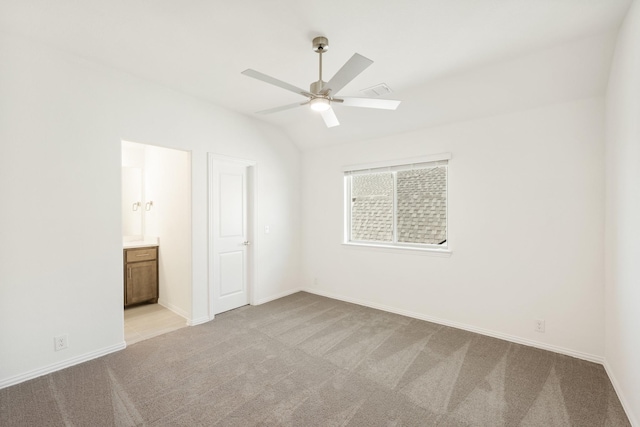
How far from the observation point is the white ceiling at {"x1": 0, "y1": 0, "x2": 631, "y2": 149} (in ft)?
6.42

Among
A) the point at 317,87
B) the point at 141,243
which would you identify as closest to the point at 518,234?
the point at 317,87

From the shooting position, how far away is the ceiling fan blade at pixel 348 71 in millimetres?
1745

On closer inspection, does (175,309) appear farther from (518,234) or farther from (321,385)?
(518,234)

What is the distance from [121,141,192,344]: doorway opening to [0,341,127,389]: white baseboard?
0.36m

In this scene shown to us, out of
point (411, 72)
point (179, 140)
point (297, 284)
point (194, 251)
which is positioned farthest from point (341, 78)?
point (297, 284)

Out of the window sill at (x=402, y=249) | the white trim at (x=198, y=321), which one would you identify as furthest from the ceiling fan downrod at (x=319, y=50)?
the white trim at (x=198, y=321)

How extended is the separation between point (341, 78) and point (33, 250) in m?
2.86

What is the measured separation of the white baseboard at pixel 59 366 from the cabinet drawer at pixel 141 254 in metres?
1.50

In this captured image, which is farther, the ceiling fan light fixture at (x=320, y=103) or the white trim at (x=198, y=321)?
the white trim at (x=198, y=321)

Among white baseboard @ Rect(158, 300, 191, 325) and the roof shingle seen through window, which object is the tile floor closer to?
white baseboard @ Rect(158, 300, 191, 325)

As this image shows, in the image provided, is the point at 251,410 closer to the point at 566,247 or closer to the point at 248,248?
the point at 248,248

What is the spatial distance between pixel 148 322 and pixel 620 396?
4.61 m

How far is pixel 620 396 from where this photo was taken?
210cm

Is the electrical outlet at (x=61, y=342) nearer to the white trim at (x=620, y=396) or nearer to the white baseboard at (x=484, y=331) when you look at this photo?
the white baseboard at (x=484, y=331)
